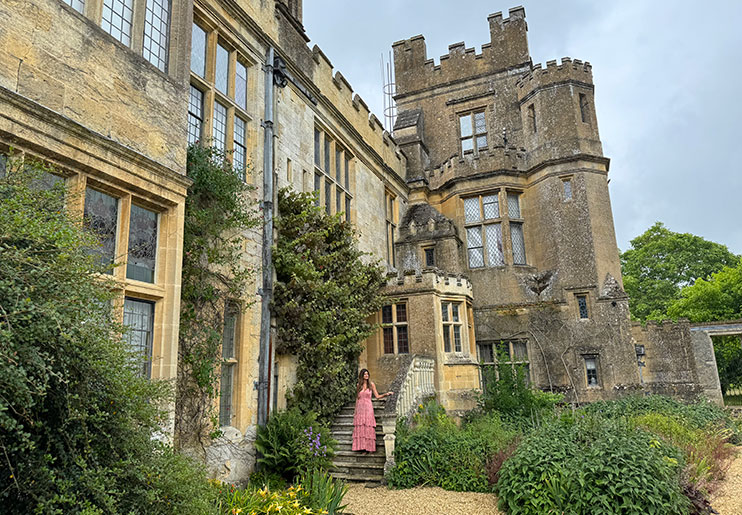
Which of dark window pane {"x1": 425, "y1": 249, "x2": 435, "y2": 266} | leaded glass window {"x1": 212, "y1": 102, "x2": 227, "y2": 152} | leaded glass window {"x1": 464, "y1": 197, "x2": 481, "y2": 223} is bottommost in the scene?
dark window pane {"x1": 425, "y1": 249, "x2": 435, "y2": 266}

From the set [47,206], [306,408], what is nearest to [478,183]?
[306,408]

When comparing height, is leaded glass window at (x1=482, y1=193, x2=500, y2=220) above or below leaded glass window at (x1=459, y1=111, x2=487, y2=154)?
below

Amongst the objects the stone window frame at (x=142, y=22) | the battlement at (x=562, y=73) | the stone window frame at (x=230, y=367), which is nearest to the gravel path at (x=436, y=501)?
the stone window frame at (x=230, y=367)

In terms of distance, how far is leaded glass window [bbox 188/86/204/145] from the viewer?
26.4ft

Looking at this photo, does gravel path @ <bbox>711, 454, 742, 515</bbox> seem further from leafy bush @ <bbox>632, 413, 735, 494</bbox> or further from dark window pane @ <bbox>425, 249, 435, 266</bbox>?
dark window pane @ <bbox>425, 249, 435, 266</bbox>

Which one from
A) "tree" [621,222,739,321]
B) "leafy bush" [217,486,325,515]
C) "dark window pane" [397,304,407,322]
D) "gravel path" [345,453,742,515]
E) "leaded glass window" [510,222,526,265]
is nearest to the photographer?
"leafy bush" [217,486,325,515]

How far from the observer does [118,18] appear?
592cm

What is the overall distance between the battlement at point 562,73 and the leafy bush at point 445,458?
12634 millimetres

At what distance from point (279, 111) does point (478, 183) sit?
8.65 meters

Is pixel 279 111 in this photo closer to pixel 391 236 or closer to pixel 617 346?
pixel 391 236

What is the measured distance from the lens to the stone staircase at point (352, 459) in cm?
874

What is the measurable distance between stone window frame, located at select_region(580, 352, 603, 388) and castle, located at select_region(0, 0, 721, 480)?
0.05 m

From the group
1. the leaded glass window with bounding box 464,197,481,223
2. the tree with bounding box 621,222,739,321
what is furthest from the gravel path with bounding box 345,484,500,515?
the tree with bounding box 621,222,739,321

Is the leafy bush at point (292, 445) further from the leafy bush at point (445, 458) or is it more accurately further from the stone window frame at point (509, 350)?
the stone window frame at point (509, 350)
